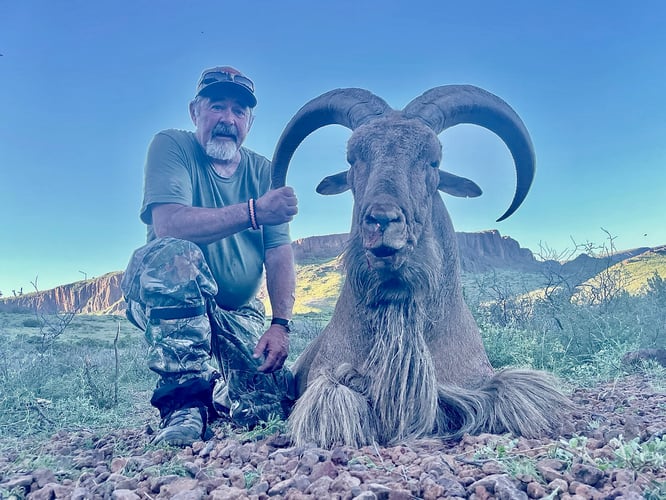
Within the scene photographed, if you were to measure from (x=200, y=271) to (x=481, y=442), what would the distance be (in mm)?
1965

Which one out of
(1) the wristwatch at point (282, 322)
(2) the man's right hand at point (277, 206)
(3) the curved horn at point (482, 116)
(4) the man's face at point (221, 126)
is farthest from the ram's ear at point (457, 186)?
(4) the man's face at point (221, 126)

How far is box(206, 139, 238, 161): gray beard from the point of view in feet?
14.0

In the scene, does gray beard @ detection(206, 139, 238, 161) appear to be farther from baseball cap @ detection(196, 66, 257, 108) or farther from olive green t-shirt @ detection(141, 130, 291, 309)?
baseball cap @ detection(196, 66, 257, 108)

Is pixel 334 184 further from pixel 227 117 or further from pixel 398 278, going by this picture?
pixel 398 278

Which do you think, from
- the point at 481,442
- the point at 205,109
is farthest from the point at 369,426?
the point at 205,109

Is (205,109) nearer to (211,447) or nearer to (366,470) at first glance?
(211,447)

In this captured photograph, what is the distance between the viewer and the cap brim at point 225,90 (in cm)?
425

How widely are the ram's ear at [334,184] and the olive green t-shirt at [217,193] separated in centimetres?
49

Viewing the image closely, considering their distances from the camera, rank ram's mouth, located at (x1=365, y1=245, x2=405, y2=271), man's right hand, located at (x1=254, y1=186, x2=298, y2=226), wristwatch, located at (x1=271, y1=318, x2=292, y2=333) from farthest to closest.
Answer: wristwatch, located at (x1=271, y1=318, x2=292, y2=333)
man's right hand, located at (x1=254, y1=186, x2=298, y2=226)
ram's mouth, located at (x1=365, y1=245, x2=405, y2=271)

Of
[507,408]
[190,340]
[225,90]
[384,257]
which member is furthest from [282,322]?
[225,90]

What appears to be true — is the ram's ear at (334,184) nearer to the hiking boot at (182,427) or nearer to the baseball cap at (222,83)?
the baseball cap at (222,83)

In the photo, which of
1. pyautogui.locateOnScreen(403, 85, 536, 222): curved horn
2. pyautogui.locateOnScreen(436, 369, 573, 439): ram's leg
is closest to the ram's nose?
pyautogui.locateOnScreen(436, 369, 573, 439): ram's leg

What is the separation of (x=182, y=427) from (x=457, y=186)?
2.49 meters

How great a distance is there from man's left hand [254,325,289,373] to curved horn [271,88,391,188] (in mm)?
1236
